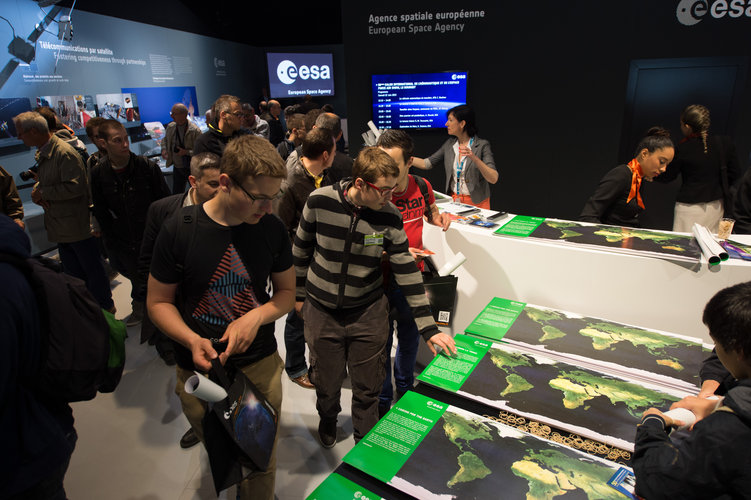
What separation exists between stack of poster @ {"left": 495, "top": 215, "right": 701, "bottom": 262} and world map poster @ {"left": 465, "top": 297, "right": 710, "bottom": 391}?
16.8 inches

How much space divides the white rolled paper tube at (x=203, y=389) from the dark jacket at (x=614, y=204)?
2.38 m

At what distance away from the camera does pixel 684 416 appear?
1.21 meters

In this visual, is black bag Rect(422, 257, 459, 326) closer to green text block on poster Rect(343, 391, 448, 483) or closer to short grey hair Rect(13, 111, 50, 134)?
green text block on poster Rect(343, 391, 448, 483)

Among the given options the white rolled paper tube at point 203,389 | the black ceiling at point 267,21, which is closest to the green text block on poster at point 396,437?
the white rolled paper tube at point 203,389

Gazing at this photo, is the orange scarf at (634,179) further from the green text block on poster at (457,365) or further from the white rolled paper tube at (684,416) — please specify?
the white rolled paper tube at (684,416)

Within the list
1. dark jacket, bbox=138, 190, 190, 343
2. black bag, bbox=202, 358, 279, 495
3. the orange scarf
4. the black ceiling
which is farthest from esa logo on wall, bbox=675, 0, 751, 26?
the black ceiling

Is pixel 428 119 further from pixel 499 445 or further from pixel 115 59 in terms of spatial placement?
pixel 499 445

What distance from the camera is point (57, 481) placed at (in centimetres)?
124

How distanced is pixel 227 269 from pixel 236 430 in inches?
19.9

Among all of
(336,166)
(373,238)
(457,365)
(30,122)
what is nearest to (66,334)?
(373,238)

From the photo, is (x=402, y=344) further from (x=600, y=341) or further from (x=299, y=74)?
(x=299, y=74)

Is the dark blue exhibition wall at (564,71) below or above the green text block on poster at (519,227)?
above

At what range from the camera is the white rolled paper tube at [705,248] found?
6.72ft

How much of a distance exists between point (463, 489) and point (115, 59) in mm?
7198
